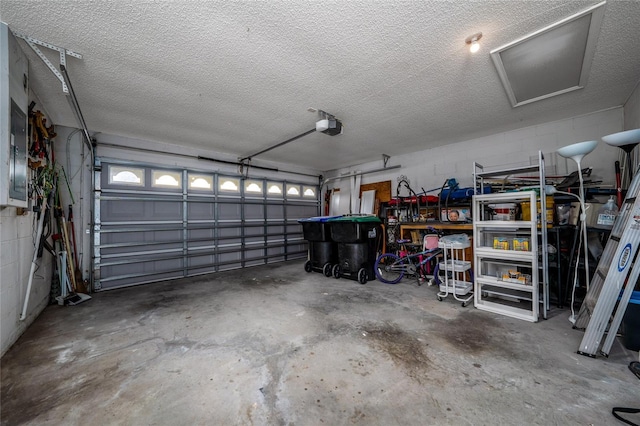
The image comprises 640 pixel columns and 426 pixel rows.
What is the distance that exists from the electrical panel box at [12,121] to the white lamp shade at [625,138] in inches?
213

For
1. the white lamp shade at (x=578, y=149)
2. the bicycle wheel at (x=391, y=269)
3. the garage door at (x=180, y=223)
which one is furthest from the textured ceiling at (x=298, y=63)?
the bicycle wheel at (x=391, y=269)

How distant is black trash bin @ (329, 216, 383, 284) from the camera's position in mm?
4328

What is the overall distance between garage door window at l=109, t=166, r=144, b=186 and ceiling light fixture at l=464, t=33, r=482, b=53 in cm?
546

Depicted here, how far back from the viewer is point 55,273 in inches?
140

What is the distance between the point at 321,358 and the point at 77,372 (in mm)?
1919

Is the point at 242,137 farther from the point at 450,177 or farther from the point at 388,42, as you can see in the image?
the point at 450,177

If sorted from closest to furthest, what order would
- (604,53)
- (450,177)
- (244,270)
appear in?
(604,53), (450,177), (244,270)

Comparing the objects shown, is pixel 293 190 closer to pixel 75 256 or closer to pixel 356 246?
pixel 356 246

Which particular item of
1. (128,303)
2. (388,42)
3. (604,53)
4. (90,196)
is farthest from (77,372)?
(604,53)

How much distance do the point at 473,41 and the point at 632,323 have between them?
2757 mm

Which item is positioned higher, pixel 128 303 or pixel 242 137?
pixel 242 137

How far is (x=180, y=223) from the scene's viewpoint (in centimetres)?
495

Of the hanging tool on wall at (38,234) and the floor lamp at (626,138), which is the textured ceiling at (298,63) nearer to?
the floor lamp at (626,138)

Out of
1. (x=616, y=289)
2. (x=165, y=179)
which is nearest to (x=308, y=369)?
(x=616, y=289)
